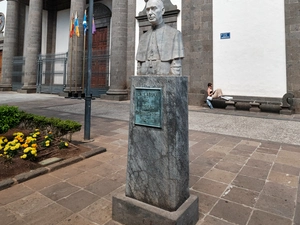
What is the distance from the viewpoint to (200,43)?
1077 cm

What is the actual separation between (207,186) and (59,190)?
189 cm

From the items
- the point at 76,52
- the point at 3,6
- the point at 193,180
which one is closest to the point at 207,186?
the point at 193,180

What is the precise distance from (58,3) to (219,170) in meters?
20.5

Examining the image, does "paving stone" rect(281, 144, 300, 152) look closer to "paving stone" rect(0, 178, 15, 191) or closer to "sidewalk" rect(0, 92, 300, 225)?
"sidewalk" rect(0, 92, 300, 225)

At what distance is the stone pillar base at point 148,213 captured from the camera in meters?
2.00

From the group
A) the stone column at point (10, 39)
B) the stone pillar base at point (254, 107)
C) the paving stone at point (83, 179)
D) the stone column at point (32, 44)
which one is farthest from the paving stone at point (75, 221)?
the stone column at point (10, 39)

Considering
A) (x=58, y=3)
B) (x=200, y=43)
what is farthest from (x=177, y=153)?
(x=58, y=3)

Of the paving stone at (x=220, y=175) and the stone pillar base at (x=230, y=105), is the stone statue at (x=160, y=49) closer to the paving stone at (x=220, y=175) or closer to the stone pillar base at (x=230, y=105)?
the paving stone at (x=220, y=175)

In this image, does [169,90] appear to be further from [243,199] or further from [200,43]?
[200,43]

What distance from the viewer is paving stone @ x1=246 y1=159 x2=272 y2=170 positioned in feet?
11.7

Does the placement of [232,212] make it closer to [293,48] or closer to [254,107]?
[254,107]

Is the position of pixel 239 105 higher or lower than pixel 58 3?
lower

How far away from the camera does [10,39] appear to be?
17.5m

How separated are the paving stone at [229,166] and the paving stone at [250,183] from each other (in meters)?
0.28
